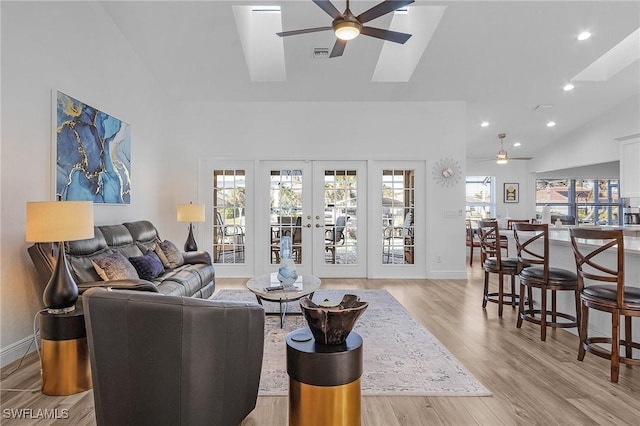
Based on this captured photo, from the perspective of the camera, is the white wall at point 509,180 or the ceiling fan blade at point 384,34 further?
the white wall at point 509,180

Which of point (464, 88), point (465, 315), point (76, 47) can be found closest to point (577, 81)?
point (464, 88)

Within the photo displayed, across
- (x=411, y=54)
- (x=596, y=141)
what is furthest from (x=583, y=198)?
(x=411, y=54)

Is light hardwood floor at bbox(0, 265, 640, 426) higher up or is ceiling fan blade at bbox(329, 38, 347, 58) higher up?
ceiling fan blade at bbox(329, 38, 347, 58)

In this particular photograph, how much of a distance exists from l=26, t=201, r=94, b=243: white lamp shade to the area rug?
168 centimetres

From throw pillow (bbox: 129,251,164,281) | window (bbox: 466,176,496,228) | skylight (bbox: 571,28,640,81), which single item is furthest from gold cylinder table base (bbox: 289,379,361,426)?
window (bbox: 466,176,496,228)

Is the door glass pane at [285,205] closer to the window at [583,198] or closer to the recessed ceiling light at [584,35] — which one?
the recessed ceiling light at [584,35]

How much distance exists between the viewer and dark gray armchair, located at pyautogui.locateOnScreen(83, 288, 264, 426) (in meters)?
1.54

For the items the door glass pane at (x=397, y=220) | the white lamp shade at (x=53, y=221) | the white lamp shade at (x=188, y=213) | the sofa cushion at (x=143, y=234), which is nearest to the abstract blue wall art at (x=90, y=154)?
the sofa cushion at (x=143, y=234)

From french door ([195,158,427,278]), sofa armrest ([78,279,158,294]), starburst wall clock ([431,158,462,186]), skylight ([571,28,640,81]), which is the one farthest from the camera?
french door ([195,158,427,278])

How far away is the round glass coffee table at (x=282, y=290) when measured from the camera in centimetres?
322

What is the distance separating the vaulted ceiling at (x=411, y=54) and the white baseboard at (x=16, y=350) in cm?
348

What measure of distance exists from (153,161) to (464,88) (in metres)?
4.89

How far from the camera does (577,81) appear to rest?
573cm

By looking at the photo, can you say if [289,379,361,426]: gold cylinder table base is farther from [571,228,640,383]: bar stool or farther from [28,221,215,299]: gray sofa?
[571,228,640,383]: bar stool
